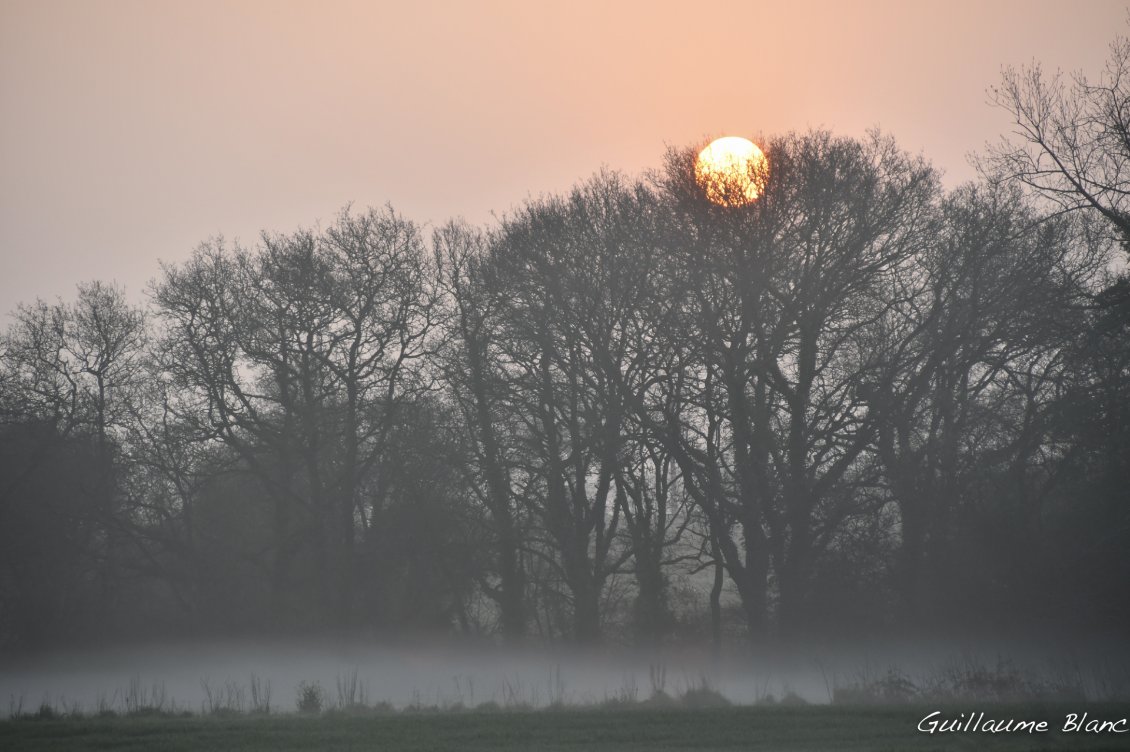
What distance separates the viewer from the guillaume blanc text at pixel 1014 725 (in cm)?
1484

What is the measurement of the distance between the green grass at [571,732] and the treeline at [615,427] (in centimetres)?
811

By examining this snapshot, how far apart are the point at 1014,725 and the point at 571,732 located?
616 cm

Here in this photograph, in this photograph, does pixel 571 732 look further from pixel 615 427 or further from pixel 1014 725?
pixel 615 427

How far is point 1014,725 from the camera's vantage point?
15.3 metres

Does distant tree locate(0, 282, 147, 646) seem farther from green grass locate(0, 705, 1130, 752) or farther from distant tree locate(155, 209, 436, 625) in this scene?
green grass locate(0, 705, 1130, 752)

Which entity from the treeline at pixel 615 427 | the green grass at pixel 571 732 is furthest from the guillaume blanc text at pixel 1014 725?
the treeline at pixel 615 427

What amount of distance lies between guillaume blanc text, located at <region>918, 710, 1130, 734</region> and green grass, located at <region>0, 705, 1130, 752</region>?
196 millimetres

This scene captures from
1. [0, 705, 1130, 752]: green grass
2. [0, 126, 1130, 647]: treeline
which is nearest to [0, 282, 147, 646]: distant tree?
[0, 126, 1130, 647]: treeline

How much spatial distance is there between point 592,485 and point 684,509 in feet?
11.9

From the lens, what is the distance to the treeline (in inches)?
1016

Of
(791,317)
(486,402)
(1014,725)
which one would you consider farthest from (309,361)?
(1014,725)

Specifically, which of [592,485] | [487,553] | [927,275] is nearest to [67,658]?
[487,553]

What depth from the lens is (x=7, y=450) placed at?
35.6m

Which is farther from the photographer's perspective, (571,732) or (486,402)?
(486,402)
